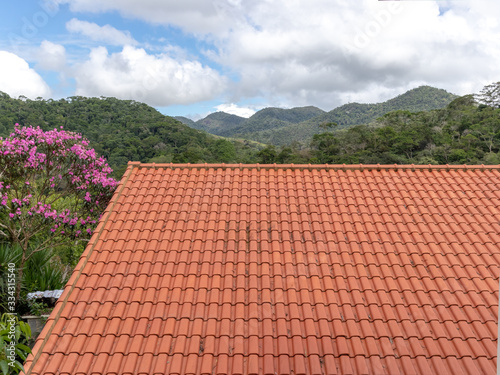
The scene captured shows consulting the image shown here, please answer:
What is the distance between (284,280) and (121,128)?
62.7m

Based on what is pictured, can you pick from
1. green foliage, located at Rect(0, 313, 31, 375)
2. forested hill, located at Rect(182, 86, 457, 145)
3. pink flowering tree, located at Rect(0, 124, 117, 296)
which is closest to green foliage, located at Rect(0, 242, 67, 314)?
pink flowering tree, located at Rect(0, 124, 117, 296)

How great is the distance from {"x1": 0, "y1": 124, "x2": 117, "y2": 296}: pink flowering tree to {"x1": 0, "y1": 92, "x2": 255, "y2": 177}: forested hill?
35.2m

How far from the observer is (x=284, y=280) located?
466cm

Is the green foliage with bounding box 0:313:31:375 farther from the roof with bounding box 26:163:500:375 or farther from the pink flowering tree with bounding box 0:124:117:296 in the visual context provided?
the pink flowering tree with bounding box 0:124:117:296

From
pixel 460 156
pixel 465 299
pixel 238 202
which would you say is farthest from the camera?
pixel 460 156

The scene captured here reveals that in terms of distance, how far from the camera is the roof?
3.81 meters

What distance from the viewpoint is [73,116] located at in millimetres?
60406

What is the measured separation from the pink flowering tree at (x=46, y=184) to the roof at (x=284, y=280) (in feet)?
7.41

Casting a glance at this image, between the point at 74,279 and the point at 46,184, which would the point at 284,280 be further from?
the point at 46,184

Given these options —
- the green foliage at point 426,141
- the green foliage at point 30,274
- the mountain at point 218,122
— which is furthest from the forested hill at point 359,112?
the green foliage at point 30,274

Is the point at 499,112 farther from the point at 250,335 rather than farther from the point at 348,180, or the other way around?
the point at 250,335

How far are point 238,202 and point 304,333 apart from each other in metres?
2.64

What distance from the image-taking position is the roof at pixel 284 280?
381 centimetres

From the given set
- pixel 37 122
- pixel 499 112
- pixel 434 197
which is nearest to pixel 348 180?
pixel 434 197
